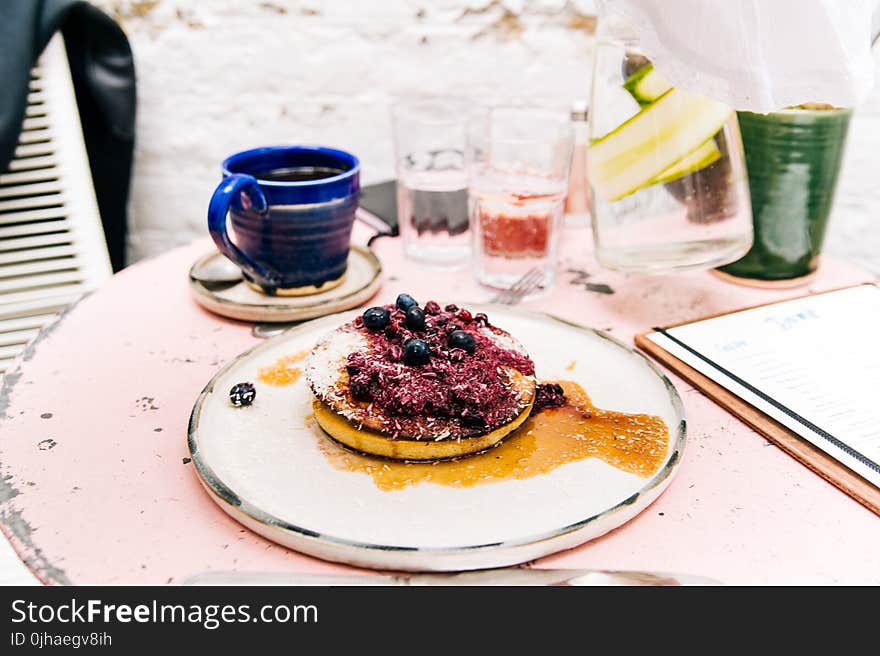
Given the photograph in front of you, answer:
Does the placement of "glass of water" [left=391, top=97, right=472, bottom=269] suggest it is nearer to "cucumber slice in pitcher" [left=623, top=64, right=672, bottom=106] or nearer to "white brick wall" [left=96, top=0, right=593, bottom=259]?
"cucumber slice in pitcher" [left=623, top=64, right=672, bottom=106]

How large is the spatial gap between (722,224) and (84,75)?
4.30 ft

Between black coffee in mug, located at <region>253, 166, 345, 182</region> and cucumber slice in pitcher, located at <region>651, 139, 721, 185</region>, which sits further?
black coffee in mug, located at <region>253, 166, 345, 182</region>

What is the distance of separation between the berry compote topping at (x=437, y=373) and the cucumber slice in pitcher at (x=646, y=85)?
0.38 meters

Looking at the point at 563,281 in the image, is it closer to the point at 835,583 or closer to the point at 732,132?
the point at 732,132

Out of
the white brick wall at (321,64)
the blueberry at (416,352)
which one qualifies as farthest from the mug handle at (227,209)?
the white brick wall at (321,64)

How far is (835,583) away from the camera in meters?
0.60

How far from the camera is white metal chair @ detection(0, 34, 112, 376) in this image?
5.08 ft

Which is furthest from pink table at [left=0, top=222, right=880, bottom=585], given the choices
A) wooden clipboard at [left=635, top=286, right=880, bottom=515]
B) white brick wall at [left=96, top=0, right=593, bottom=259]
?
white brick wall at [left=96, top=0, right=593, bottom=259]

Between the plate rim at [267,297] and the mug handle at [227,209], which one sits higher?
the mug handle at [227,209]

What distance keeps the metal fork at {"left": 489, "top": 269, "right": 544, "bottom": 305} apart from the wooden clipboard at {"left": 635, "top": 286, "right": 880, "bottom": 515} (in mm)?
211

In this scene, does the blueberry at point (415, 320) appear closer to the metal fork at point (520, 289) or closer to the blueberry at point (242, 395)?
the blueberry at point (242, 395)

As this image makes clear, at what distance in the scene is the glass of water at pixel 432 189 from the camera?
123 centimetres

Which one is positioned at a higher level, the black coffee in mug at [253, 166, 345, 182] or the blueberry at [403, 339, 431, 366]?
the black coffee in mug at [253, 166, 345, 182]
